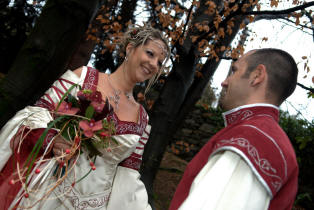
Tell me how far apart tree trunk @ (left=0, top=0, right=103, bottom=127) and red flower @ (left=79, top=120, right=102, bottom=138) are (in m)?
0.97

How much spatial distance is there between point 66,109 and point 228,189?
1.15 meters

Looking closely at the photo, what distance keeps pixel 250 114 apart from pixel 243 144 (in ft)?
1.03

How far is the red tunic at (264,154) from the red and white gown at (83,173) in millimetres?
892

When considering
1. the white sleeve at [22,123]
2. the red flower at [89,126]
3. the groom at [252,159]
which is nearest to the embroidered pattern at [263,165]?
the groom at [252,159]

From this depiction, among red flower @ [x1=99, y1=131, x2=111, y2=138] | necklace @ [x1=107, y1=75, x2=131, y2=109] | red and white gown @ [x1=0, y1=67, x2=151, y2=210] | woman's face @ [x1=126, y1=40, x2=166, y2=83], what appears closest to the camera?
red flower @ [x1=99, y1=131, x2=111, y2=138]

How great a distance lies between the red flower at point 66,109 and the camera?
1.70 meters

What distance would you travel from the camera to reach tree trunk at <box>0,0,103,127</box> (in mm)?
2266

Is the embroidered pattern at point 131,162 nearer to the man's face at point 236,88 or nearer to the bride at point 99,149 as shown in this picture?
the bride at point 99,149

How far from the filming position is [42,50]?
2.27m

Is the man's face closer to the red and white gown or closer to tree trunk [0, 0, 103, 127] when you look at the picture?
the red and white gown

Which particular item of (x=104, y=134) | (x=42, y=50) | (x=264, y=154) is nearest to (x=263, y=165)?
(x=264, y=154)

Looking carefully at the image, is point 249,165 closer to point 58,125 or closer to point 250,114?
point 250,114

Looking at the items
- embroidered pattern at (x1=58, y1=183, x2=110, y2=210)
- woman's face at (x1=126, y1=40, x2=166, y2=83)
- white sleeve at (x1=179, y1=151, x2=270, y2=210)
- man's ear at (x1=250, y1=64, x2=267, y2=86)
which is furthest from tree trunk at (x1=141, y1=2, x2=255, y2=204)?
white sleeve at (x1=179, y1=151, x2=270, y2=210)

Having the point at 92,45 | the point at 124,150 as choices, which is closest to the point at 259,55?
the point at 124,150
